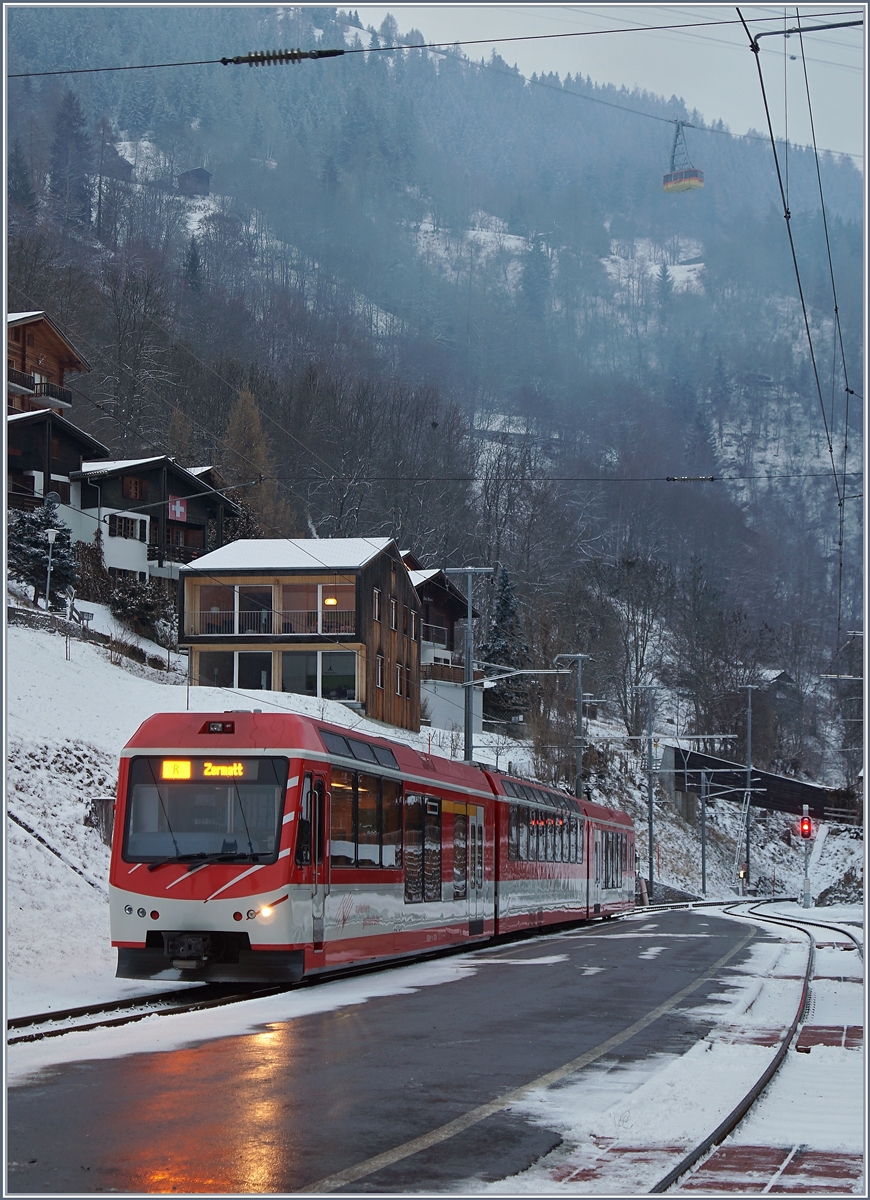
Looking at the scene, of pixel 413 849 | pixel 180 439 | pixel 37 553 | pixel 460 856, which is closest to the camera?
pixel 413 849

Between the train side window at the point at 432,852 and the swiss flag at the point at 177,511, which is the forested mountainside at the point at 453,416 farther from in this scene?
the train side window at the point at 432,852

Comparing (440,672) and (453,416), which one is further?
(453,416)

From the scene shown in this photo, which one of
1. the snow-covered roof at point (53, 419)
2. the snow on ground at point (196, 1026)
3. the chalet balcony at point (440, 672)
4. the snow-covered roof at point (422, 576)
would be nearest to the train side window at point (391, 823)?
the snow on ground at point (196, 1026)

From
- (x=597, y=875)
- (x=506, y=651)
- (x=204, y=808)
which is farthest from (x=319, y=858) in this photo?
(x=506, y=651)

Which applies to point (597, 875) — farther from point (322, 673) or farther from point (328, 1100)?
point (328, 1100)

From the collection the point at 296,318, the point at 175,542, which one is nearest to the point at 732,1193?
the point at 175,542

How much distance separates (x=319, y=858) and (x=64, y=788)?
944cm

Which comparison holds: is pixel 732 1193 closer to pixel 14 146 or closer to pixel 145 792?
pixel 145 792

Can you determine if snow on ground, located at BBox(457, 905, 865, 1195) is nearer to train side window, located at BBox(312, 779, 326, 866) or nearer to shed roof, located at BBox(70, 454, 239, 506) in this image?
train side window, located at BBox(312, 779, 326, 866)

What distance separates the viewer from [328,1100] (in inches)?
343

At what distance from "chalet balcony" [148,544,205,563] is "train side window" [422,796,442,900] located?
1798 inches

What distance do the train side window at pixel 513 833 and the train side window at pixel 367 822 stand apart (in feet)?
30.1

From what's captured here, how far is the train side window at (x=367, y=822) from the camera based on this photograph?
685 inches

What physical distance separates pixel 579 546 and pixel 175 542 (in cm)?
5515
